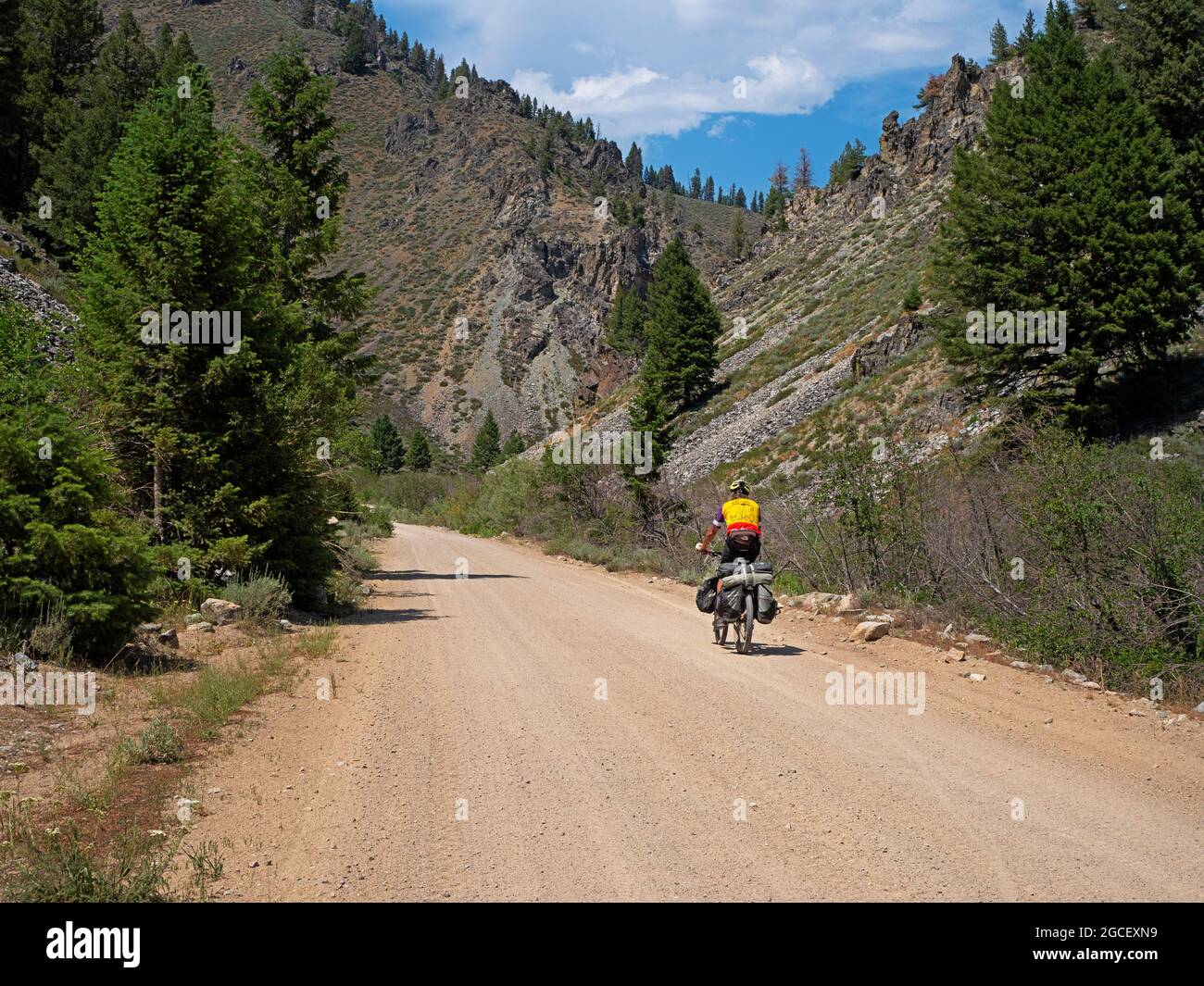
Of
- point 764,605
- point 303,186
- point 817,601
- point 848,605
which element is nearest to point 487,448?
point 303,186

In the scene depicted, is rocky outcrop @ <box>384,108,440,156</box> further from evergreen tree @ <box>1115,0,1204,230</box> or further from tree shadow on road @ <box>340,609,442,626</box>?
tree shadow on road @ <box>340,609,442,626</box>

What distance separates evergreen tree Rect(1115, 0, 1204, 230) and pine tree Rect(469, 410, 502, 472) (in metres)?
63.3

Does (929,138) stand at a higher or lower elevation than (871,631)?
higher

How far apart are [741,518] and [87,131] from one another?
34.3 metres

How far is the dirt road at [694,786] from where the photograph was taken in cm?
392

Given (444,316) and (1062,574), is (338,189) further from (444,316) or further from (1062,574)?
(444,316)

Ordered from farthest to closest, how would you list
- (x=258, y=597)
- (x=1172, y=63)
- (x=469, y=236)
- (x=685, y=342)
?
(x=469, y=236), (x=685, y=342), (x=1172, y=63), (x=258, y=597)

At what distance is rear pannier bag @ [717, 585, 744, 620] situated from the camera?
9.89m

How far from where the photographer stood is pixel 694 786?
5211 millimetres

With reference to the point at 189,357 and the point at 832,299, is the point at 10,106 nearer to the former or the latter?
the point at 189,357

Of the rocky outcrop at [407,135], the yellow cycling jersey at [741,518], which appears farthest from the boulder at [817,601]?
the rocky outcrop at [407,135]

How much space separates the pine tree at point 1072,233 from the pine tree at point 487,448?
212 ft

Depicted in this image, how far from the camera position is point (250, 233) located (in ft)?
40.9

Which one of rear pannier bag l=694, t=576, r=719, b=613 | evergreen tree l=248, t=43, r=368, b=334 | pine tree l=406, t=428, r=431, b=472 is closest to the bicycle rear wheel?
rear pannier bag l=694, t=576, r=719, b=613
